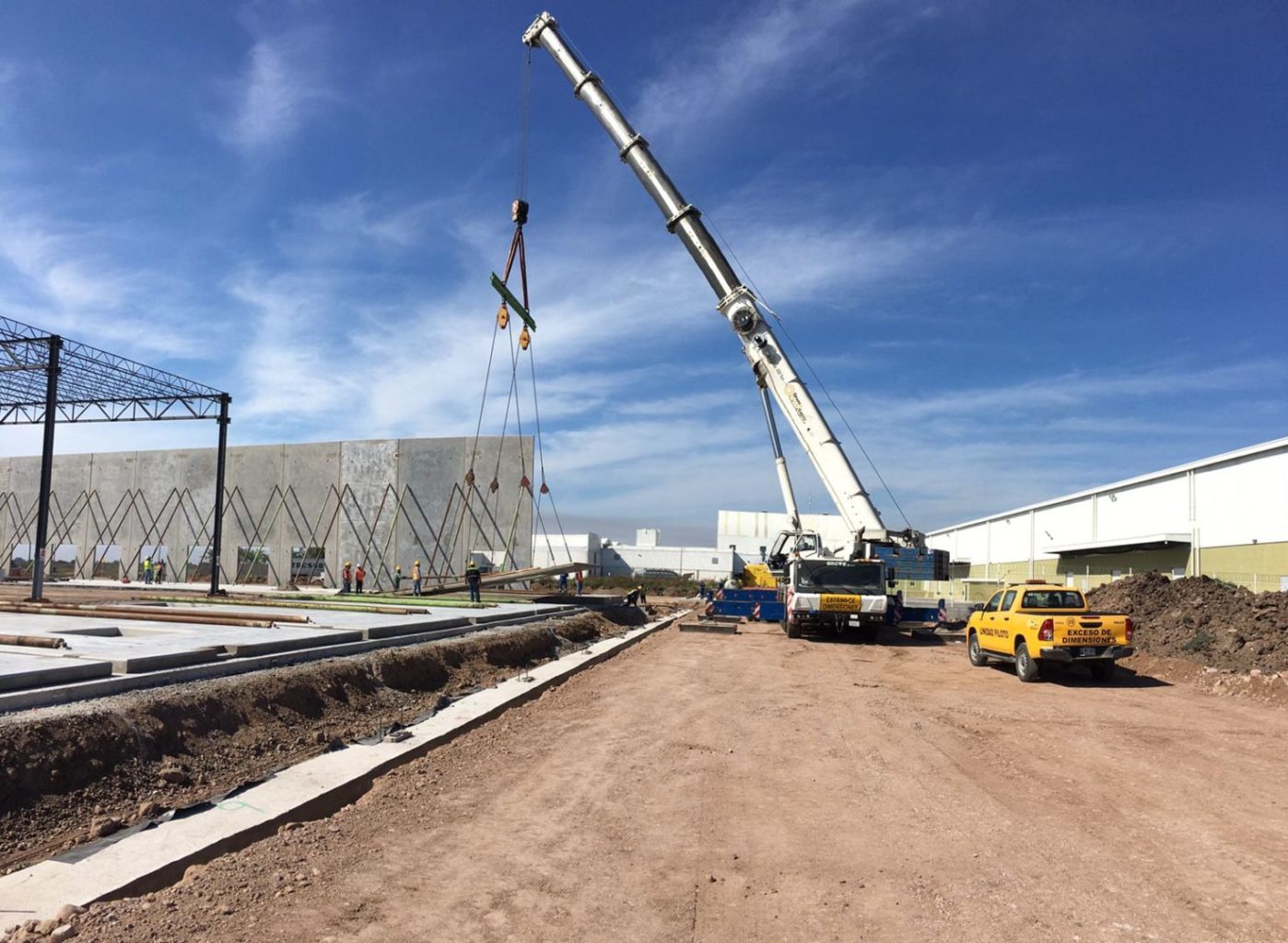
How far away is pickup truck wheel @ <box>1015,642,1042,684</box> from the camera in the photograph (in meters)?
14.3

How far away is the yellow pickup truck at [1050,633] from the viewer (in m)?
13.9

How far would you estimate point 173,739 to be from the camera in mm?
7621

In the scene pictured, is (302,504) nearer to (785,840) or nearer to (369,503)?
(369,503)

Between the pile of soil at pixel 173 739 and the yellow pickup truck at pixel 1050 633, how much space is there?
9.57 m

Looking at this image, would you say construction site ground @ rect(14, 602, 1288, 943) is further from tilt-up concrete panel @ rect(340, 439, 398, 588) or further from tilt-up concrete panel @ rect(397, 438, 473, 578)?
tilt-up concrete panel @ rect(340, 439, 398, 588)

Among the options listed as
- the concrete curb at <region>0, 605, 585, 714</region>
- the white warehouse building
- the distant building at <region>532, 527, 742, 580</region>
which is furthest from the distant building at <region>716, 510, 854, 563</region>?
the concrete curb at <region>0, 605, 585, 714</region>

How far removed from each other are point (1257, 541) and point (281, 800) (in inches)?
1123

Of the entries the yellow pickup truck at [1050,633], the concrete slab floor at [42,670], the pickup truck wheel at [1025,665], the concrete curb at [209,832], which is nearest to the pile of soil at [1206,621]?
the yellow pickup truck at [1050,633]

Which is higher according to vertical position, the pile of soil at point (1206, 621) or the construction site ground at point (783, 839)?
the pile of soil at point (1206, 621)

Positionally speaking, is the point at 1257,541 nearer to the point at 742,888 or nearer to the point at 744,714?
the point at 744,714

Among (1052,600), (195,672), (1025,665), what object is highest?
(1052,600)

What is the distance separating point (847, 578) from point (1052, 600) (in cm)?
650

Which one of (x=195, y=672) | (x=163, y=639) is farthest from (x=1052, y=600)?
(x=163, y=639)

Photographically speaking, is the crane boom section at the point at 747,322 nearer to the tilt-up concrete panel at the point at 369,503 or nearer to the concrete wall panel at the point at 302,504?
the concrete wall panel at the point at 302,504
